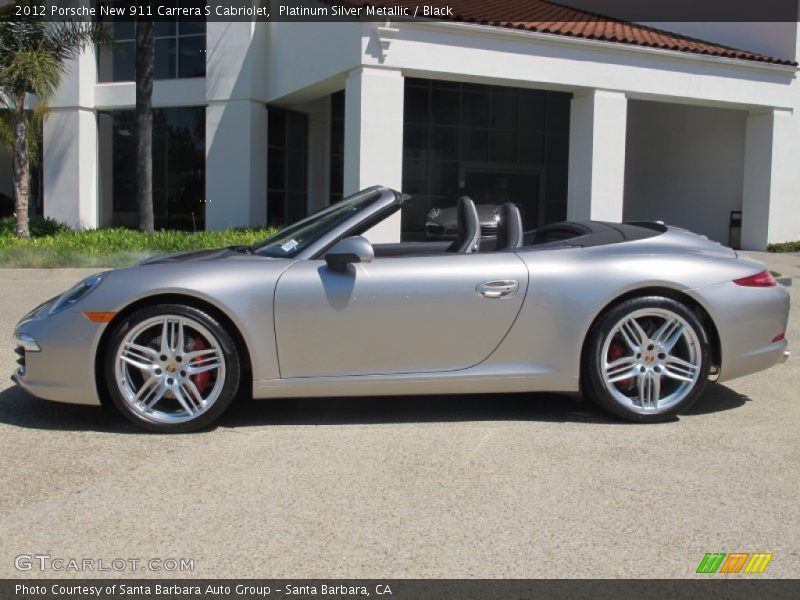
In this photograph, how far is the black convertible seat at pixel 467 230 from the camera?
4.95 metres

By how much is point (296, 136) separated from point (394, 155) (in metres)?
6.63

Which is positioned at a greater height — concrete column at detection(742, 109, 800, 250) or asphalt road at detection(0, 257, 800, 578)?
concrete column at detection(742, 109, 800, 250)

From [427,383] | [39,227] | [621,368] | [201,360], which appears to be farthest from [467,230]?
[39,227]

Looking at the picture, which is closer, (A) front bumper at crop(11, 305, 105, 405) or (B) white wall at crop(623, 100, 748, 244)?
(A) front bumper at crop(11, 305, 105, 405)

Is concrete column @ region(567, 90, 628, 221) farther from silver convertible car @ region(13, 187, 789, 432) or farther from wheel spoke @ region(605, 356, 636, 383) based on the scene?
wheel spoke @ region(605, 356, 636, 383)

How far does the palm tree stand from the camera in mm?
14656

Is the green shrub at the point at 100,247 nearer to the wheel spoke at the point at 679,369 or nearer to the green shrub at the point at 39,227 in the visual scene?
the green shrub at the point at 39,227

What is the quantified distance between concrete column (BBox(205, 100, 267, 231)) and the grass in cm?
323

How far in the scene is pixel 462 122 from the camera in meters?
21.8

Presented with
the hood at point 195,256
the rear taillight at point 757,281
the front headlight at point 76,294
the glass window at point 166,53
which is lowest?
the front headlight at point 76,294

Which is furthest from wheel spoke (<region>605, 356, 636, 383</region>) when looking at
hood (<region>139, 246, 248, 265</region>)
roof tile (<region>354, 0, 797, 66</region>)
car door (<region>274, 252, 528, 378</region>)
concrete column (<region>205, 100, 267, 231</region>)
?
concrete column (<region>205, 100, 267, 231</region>)

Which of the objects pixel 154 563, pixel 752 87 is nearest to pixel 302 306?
pixel 154 563

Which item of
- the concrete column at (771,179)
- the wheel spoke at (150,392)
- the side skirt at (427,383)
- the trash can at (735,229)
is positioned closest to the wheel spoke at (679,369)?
the side skirt at (427,383)

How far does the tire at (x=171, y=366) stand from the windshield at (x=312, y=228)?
64 centimetres
